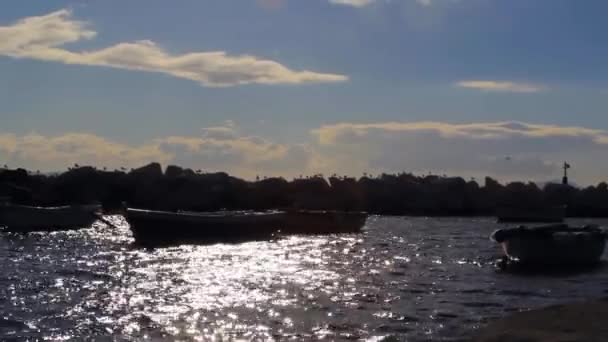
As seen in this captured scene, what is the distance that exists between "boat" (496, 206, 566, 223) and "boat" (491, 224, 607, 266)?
34936 mm

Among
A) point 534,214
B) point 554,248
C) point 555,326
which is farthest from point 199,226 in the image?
point 534,214

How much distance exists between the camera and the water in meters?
16.6

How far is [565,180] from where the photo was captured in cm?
8588

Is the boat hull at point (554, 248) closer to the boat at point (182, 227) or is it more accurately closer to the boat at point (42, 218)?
the boat at point (182, 227)

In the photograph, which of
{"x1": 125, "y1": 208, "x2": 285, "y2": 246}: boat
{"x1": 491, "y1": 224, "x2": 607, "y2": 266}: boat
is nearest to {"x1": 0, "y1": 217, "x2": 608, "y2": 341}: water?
{"x1": 491, "y1": 224, "x2": 607, "y2": 266}: boat

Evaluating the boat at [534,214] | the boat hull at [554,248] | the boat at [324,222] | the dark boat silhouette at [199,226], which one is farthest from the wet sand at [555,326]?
the boat at [534,214]

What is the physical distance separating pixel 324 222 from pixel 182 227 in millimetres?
13008

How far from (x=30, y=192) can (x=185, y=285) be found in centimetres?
4733

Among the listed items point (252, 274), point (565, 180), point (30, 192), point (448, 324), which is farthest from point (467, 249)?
point (565, 180)

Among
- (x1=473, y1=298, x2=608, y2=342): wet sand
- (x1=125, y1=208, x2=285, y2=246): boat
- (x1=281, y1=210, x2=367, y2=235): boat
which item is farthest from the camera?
(x1=281, y1=210, x2=367, y2=235): boat

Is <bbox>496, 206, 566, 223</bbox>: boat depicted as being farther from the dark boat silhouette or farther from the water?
the water

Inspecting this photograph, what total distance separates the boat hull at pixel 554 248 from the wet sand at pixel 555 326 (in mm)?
11783

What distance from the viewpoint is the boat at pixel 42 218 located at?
49.0 m

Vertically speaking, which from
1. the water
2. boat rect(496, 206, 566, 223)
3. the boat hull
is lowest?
the water
